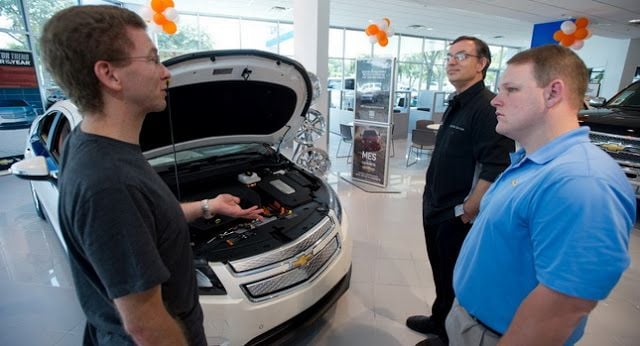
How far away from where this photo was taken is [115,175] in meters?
0.64

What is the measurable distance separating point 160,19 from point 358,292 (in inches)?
218

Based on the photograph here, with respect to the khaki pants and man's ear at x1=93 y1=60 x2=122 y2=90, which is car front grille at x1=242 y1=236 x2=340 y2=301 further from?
man's ear at x1=93 y1=60 x2=122 y2=90

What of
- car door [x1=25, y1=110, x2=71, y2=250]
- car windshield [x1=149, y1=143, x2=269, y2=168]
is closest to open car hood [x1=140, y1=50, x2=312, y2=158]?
car windshield [x1=149, y1=143, x2=269, y2=168]

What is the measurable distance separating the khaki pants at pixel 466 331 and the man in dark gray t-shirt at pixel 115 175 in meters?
0.83

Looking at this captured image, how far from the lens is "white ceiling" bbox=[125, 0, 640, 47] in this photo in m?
6.37

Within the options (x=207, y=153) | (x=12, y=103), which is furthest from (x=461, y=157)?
(x=12, y=103)

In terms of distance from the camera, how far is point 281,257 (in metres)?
1.50

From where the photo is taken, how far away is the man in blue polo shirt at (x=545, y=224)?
0.66 m

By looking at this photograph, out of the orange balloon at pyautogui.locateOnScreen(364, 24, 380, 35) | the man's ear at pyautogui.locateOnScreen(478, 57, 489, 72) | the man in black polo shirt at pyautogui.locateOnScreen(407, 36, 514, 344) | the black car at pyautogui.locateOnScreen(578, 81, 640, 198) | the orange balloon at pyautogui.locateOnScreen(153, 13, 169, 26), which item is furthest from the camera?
the orange balloon at pyautogui.locateOnScreen(364, 24, 380, 35)

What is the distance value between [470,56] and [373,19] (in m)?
8.02

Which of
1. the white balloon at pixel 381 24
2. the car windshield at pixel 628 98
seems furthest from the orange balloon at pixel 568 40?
the white balloon at pixel 381 24

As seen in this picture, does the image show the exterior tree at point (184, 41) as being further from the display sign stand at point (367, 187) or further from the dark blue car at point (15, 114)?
the display sign stand at point (367, 187)

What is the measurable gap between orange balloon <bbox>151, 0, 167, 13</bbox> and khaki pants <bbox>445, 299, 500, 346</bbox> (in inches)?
242

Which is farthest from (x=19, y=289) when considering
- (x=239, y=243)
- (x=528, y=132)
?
(x=528, y=132)
